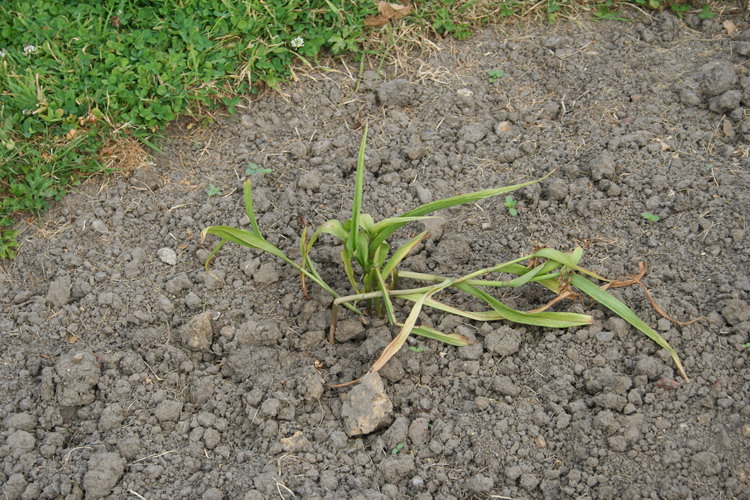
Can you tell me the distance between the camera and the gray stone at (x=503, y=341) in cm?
252

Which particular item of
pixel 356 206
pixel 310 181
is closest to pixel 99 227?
pixel 310 181

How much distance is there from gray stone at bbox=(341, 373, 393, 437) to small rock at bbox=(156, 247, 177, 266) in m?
0.96

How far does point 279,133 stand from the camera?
3.35 metres

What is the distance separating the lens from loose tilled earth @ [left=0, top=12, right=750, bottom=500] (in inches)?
90.1

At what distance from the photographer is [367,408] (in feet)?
7.79

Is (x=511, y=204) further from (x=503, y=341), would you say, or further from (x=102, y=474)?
(x=102, y=474)

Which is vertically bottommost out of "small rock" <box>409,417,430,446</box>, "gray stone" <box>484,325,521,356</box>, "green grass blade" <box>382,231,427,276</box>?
"small rock" <box>409,417,430,446</box>

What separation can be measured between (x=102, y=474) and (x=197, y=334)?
1.82ft

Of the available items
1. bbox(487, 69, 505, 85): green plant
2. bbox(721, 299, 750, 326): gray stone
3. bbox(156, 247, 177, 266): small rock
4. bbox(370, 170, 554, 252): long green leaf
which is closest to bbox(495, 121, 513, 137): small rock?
bbox(487, 69, 505, 85): green plant

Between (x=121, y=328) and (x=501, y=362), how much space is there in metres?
1.37

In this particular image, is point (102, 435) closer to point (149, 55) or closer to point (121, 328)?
point (121, 328)

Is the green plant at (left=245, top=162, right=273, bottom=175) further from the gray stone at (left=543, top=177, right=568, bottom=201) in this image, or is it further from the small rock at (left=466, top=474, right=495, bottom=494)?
the small rock at (left=466, top=474, right=495, bottom=494)

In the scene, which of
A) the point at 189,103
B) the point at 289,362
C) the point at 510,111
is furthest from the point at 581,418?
the point at 189,103

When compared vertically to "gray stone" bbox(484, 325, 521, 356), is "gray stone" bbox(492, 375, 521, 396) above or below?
below
